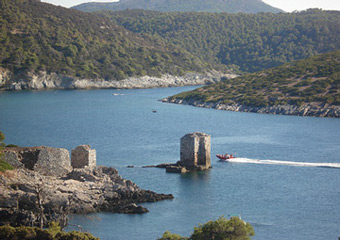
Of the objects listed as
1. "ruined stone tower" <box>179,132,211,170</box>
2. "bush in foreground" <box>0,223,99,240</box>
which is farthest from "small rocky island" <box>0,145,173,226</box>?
"ruined stone tower" <box>179,132,211,170</box>

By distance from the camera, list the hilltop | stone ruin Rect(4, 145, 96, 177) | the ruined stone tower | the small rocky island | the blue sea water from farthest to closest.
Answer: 1. the hilltop
2. the ruined stone tower
3. stone ruin Rect(4, 145, 96, 177)
4. the blue sea water
5. the small rocky island

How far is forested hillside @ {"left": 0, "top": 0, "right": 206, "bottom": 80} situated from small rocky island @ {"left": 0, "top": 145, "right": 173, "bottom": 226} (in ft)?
380

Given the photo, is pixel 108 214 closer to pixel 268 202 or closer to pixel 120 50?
pixel 268 202

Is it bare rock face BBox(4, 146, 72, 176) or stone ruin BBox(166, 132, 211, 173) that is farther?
stone ruin BBox(166, 132, 211, 173)

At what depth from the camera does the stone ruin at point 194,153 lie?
179 feet

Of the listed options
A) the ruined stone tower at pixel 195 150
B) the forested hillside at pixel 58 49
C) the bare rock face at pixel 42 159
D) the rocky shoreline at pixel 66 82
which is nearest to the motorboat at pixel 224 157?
the ruined stone tower at pixel 195 150

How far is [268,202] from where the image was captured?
47875 millimetres

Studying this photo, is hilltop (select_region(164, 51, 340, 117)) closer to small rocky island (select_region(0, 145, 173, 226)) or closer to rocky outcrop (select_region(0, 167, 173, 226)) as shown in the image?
small rocky island (select_region(0, 145, 173, 226))

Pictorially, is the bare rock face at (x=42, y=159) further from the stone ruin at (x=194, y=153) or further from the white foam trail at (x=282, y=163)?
the white foam trail at (x=282, y=163)

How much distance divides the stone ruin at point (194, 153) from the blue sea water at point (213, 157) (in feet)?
2.96

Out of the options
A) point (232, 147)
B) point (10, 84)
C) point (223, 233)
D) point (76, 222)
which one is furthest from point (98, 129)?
point (10, 84)

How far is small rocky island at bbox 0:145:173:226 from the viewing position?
38469mm

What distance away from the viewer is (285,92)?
392 feet

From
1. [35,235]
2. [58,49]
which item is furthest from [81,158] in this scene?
[58,49]
